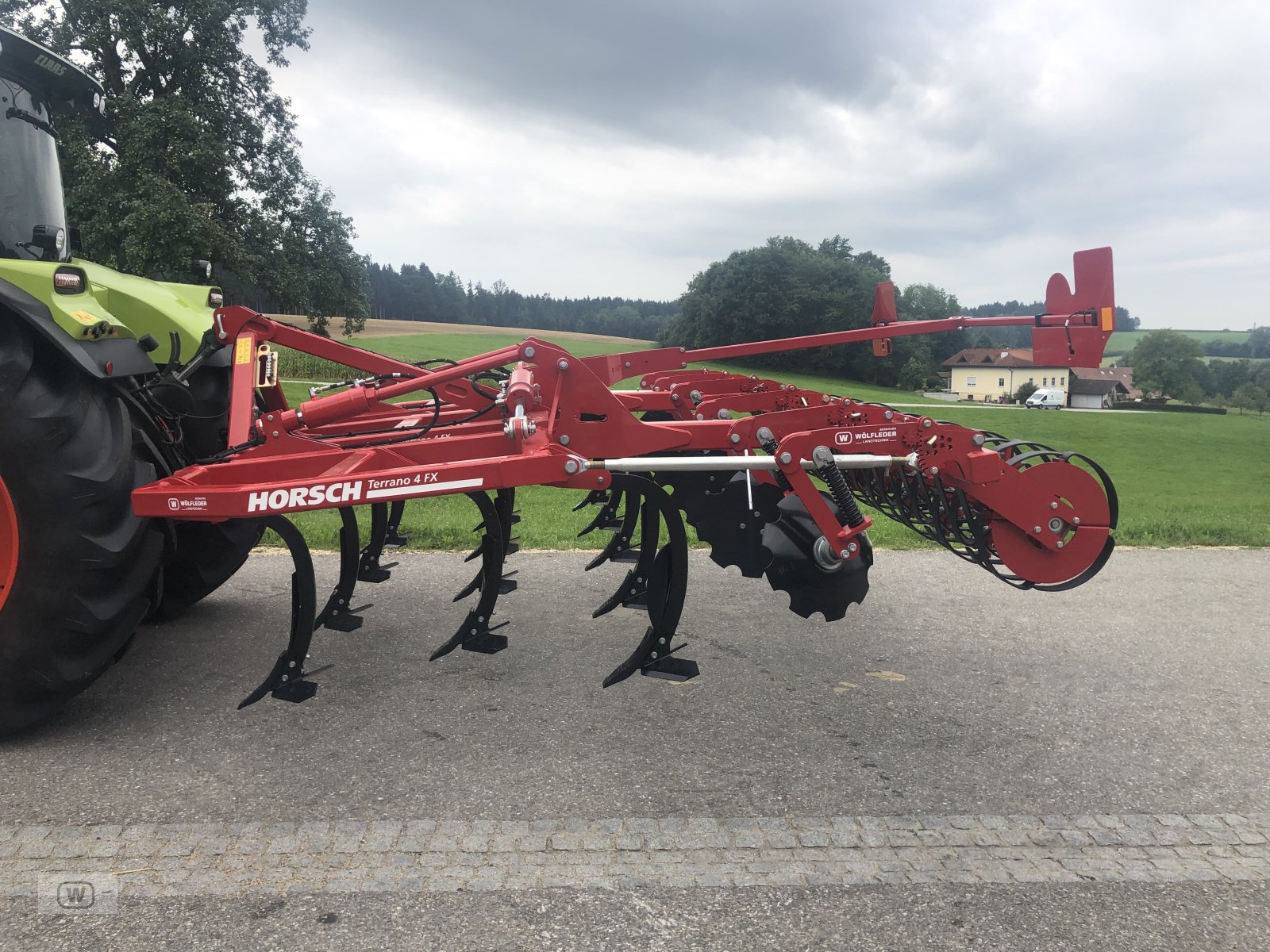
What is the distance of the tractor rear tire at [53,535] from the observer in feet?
9.13

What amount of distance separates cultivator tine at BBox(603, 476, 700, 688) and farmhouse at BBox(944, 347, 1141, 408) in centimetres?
6094

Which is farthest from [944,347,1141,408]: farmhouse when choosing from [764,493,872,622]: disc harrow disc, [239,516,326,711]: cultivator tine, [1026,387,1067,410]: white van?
[239,516,326,711]: cultivator tine

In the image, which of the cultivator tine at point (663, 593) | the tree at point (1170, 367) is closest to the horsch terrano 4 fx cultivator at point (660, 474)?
the cultivator tine at point (663, 593)

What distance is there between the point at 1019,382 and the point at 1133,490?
57.0 meters

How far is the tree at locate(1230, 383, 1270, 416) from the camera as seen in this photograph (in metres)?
47.0

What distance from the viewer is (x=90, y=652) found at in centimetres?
292

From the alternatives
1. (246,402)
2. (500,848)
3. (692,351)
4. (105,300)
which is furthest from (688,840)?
(105,300)

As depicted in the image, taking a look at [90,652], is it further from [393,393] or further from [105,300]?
[105,300]

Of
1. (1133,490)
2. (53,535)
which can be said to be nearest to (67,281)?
(53,535)

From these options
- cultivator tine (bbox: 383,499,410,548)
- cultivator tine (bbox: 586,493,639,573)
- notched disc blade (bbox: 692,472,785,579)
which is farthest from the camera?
cultivator tine (bbox: 383,499,410,548)

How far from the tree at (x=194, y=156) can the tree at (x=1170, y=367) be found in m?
54.5

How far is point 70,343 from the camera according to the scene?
2.89 m

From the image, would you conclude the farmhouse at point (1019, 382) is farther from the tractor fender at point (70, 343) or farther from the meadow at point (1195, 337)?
the tractor fender at point (70, 343)

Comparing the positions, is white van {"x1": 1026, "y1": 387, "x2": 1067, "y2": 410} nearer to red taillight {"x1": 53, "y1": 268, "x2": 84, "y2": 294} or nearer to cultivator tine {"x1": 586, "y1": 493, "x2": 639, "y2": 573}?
cultivator tine {"x1": 586, "y1": 493, "x2": 639, "y2": 573}
